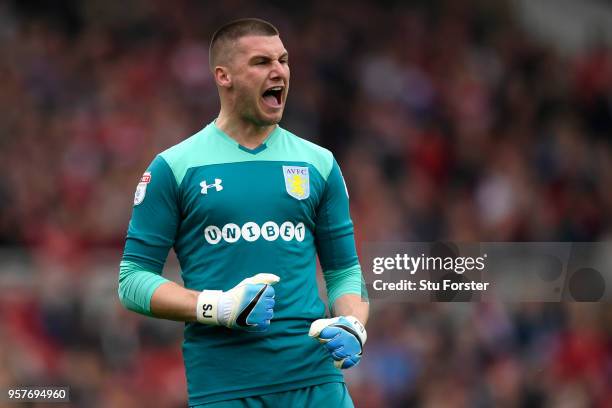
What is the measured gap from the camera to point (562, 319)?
856 cm

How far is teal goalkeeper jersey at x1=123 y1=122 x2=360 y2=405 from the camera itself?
3855mm

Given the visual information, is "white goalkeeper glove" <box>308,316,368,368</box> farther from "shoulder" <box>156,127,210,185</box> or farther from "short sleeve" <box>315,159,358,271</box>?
"shoulder" <box>156,127,210,185</box>

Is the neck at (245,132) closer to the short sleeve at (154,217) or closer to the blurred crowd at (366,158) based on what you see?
the short sleeve at (154,217)

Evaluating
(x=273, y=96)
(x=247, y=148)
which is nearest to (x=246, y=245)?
(x=247, y=148)

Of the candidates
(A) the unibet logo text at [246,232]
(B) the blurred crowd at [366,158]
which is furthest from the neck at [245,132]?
(B) the blurred crowd at [366,158]

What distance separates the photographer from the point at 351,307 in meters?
4.05

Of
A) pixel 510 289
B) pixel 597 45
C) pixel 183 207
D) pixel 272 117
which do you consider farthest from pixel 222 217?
pixel 597 45

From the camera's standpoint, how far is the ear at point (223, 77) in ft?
13.3

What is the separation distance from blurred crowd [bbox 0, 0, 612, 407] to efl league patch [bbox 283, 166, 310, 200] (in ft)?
13.5

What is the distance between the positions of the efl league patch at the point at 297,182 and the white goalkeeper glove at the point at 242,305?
358mm

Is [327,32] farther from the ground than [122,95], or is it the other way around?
[327,32]

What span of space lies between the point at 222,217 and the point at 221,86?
0.51 m

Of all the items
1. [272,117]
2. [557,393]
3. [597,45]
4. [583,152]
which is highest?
[597,45]

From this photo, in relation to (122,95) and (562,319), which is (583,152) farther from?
(122,95)
